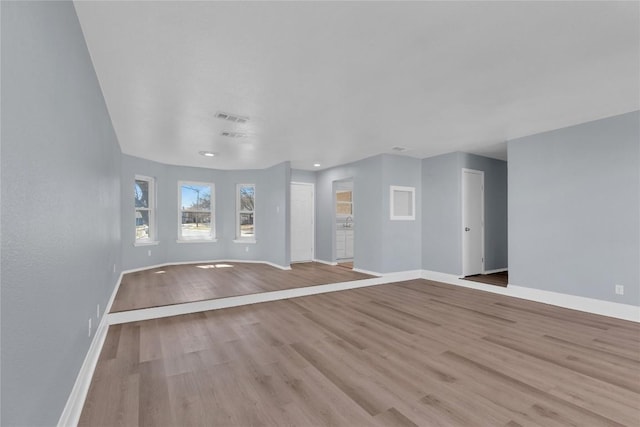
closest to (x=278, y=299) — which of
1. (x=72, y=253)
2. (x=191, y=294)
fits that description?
(x=191, y=294)

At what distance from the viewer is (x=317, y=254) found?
24.9 feet

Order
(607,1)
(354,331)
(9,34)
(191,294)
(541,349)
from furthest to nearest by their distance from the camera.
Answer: (191,294)
(354,331)
(541,349)
(607,1)
(9,34)

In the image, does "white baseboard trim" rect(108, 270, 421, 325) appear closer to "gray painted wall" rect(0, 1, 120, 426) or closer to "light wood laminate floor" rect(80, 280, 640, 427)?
"light wood laminate floor" rect(80, 280, 640, 427)

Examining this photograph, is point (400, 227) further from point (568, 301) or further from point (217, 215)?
point (217, 215)

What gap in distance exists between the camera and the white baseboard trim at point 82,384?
5.30 ft

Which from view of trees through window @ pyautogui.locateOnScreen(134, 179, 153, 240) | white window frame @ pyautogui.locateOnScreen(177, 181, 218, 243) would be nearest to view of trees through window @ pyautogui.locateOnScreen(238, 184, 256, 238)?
white window frame @ pyautogui.locateOnScreen(177, 181, 218, 243)

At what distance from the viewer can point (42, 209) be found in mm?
1268

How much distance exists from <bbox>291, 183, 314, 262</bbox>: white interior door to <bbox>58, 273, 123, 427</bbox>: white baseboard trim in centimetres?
474

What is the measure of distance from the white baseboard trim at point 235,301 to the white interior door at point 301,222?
251cm

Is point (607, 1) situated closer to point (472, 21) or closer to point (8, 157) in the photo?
point (472, 21)

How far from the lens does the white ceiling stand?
1862mm

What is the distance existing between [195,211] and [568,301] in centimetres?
740

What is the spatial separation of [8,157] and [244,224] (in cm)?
677

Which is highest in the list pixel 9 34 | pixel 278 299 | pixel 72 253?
pixel 9 34
